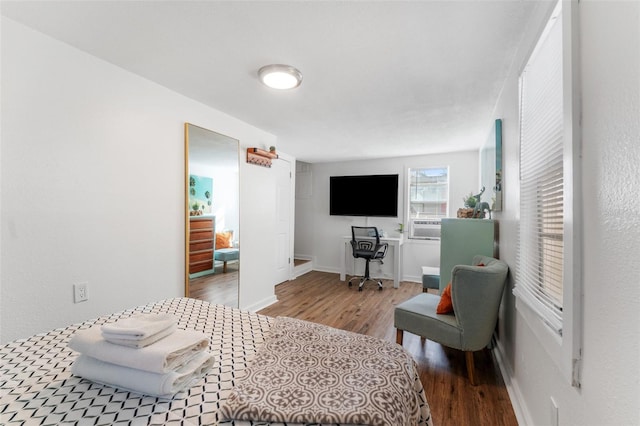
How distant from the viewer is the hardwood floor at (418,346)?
1.71 meters

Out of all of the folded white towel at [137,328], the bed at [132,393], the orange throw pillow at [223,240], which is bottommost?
the bed at [132,393]

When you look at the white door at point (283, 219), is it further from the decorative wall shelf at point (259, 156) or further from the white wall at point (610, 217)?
the white wall at point (610, 217)

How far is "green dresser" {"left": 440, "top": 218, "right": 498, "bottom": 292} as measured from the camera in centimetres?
247

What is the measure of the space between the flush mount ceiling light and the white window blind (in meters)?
1.38

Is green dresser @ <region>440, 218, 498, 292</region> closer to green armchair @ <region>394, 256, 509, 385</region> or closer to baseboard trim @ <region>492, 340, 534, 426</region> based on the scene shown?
green armchair @ <region>394, 256, 509, 385</region>

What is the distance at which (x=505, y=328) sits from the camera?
7.00ft

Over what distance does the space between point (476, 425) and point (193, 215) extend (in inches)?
100

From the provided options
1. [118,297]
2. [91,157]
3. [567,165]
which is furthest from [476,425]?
[91,157]

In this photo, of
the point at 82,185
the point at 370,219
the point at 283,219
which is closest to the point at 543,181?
the point at 82,185

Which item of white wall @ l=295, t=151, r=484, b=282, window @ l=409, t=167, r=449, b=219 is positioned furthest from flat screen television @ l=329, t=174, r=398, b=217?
window @ l=409, t=167, r=449, b=219

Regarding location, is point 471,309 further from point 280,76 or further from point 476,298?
point 280,76

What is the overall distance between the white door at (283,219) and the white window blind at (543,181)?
3.40m

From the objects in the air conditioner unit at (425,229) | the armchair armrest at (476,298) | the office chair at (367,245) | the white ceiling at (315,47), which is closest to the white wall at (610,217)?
the white ceiling at (315,47)

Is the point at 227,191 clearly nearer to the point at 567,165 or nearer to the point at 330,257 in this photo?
the point at 567,165
